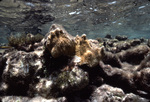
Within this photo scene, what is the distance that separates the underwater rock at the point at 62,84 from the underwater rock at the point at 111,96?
87 cm

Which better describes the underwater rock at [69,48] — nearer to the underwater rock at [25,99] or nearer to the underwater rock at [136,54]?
the underwater rock at [25,99]

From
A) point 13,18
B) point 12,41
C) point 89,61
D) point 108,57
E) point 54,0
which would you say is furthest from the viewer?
point 13,18

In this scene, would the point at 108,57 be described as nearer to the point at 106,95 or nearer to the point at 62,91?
the point at 106,95

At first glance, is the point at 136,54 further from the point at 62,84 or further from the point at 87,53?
the point at 62,84

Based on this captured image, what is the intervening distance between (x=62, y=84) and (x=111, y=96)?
1863 mm

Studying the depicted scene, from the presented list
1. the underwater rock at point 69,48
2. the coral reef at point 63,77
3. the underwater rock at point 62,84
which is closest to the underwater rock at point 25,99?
the coral reef at point 63,77

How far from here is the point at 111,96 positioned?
136 inches

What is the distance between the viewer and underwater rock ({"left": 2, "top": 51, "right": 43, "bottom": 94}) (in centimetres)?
343

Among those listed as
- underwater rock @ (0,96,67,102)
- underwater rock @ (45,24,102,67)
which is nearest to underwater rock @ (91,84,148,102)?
underwater rock @ (45,24,102,67)

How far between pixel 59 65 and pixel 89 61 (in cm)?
125

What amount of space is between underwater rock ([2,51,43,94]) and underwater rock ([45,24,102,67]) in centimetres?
91

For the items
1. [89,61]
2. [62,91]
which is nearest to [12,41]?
[62,91]

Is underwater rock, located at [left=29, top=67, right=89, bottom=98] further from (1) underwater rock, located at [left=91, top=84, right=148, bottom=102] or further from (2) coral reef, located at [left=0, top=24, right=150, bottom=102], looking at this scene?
(1) underwater rock, located at [left=91, top=84, right=148, bottom=102]

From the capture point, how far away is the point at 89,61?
3814 millimetres
